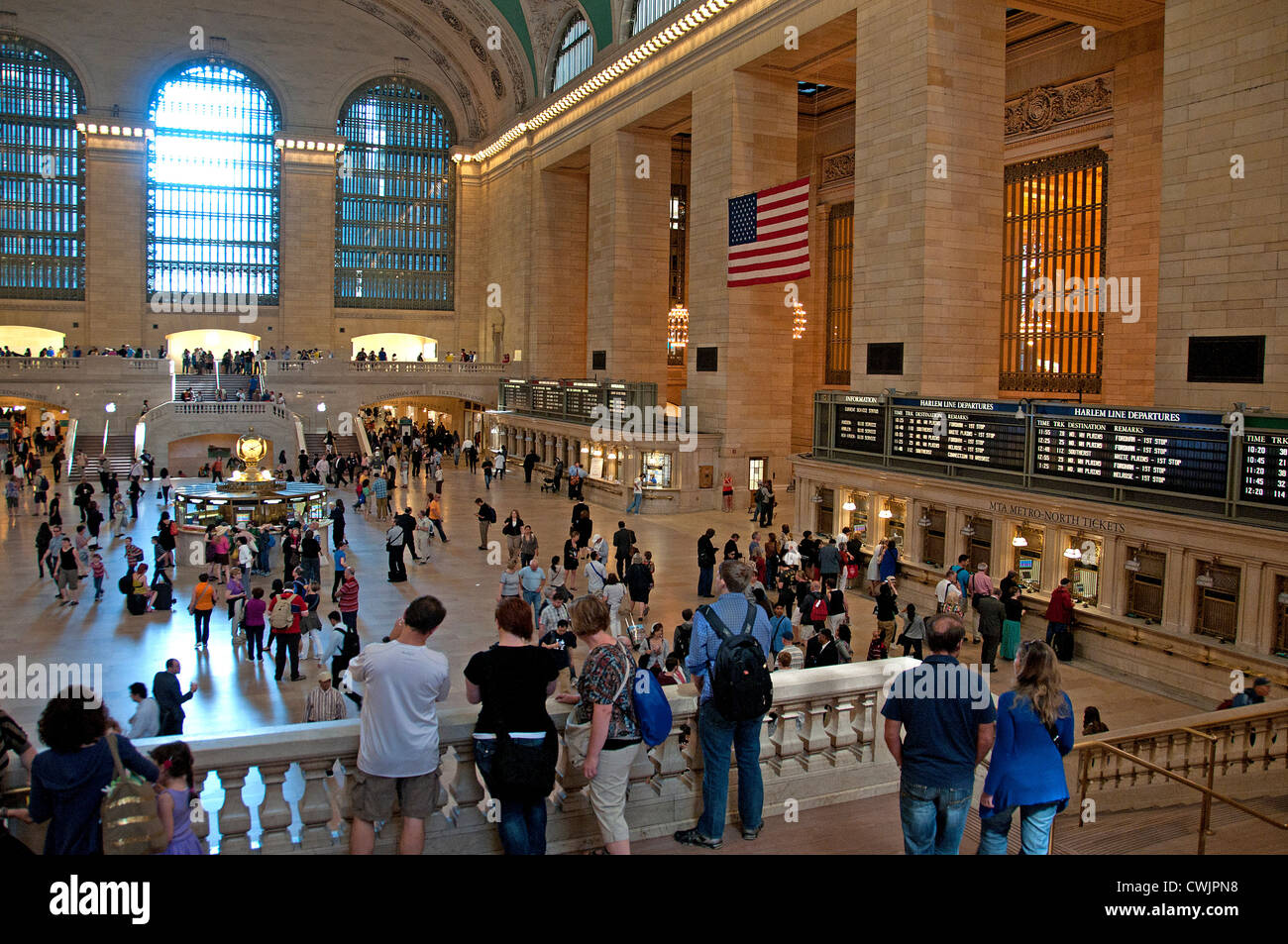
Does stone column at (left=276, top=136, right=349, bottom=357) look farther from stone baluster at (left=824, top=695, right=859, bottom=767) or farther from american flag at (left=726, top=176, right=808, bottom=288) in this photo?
stone baluster at (left=824, top=695, right=859, bottom=767)

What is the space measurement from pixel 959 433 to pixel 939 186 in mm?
6116

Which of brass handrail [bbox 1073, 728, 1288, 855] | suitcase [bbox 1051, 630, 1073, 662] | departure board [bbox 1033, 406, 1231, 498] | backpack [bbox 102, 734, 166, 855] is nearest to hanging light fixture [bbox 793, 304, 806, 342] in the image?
departure board [bbox 1033, 406, 1231, 498]

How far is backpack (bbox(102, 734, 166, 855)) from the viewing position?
3.69 metres

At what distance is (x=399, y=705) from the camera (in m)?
4.16

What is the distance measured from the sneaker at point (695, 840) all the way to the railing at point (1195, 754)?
180cm

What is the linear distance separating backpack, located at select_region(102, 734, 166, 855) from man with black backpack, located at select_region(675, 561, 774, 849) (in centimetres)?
230

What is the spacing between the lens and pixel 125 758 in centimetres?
389

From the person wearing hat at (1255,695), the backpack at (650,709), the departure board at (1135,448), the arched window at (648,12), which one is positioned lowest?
the person wearing hat at (1255,695)

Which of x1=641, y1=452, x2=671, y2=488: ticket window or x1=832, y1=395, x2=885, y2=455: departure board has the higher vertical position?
x1=832, y1=395, x2=885, y2=455: departure board

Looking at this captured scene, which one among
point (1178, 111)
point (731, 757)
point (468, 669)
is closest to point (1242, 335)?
point (1178, 111)

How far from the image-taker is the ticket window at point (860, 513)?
704 inches

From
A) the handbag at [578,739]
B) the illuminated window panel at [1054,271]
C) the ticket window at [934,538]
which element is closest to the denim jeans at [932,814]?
the handbag at [578,739]

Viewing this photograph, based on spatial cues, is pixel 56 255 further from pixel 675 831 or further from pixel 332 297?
pixel 675 831

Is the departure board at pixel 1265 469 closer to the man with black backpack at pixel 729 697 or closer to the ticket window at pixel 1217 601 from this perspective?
the ticket window at pixel 1217 601
